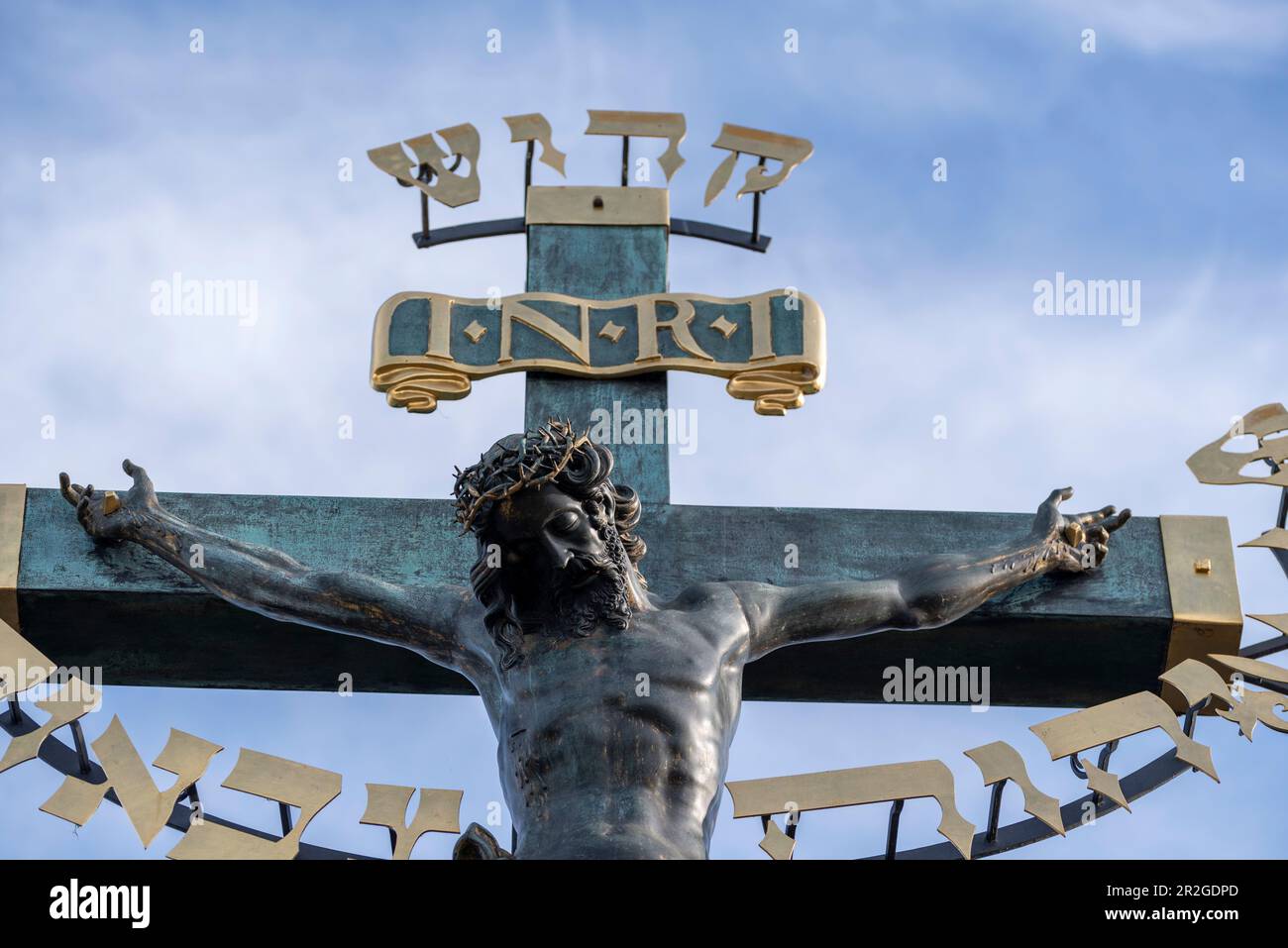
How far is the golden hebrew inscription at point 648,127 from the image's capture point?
8742mm

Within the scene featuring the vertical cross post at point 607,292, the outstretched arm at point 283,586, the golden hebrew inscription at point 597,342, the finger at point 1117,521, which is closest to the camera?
the outstretched arm at point 283,586

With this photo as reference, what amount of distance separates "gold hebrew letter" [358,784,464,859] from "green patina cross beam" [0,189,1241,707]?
76 cm

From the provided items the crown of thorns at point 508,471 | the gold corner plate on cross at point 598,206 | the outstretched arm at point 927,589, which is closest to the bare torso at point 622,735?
the outstretched arm at point 927,589

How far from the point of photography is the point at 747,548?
25.8ft

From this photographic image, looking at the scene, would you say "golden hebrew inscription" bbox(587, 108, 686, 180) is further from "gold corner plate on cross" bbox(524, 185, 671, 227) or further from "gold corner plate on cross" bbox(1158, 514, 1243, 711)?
"gold corner plate on cross" bbox(1158, 514, 1243, 711)

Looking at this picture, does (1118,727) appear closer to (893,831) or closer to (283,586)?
(893,831)

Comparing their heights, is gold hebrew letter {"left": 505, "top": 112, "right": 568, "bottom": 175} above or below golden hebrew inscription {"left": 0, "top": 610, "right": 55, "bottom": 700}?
above

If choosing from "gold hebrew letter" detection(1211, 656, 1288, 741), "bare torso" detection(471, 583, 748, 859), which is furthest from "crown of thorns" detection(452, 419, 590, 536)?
"gold hebrew letter" detection(1211, 656, 1288, 741)

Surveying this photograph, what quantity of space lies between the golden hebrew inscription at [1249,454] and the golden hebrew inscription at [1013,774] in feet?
4.26

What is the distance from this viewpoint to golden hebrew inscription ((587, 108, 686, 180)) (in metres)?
8.74

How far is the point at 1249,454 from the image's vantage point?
26.4 feet

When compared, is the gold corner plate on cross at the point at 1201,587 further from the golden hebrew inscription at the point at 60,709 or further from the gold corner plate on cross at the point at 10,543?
the gold corner plate on cross at the point at 10,543
